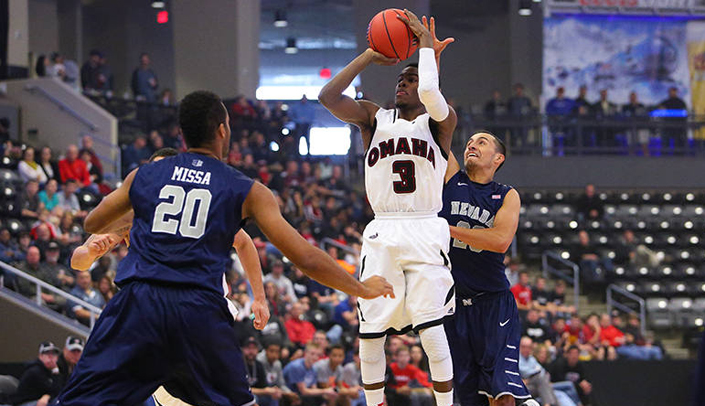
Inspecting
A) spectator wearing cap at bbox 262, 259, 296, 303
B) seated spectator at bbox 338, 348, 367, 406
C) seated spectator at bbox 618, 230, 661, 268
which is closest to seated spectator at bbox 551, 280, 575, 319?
seated spectator at bbox 618, 230, 661, 268

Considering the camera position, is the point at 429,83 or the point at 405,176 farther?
the point at 405,176

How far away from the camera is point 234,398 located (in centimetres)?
434

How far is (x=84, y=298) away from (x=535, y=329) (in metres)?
6.60

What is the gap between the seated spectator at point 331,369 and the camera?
11.4 meters

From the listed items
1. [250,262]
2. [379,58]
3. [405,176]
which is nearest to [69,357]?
[250,262]

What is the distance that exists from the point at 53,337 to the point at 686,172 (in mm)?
14583

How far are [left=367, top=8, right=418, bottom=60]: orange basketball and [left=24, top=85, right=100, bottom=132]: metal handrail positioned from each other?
12.0 m

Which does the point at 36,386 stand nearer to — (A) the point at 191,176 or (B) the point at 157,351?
(B) the point at 157,351

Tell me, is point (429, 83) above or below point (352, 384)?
above

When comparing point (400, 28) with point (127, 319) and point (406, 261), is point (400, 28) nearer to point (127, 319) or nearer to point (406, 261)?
point (406, 261)

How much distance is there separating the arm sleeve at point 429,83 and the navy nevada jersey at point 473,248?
877 mm

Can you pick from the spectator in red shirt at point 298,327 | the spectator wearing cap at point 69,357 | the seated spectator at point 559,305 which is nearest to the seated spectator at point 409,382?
the spectator in red shirt at point 298,327

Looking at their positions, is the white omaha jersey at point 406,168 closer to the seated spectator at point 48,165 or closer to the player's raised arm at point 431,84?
the player's raised arm at point 431,84

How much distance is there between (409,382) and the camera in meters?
11.6
